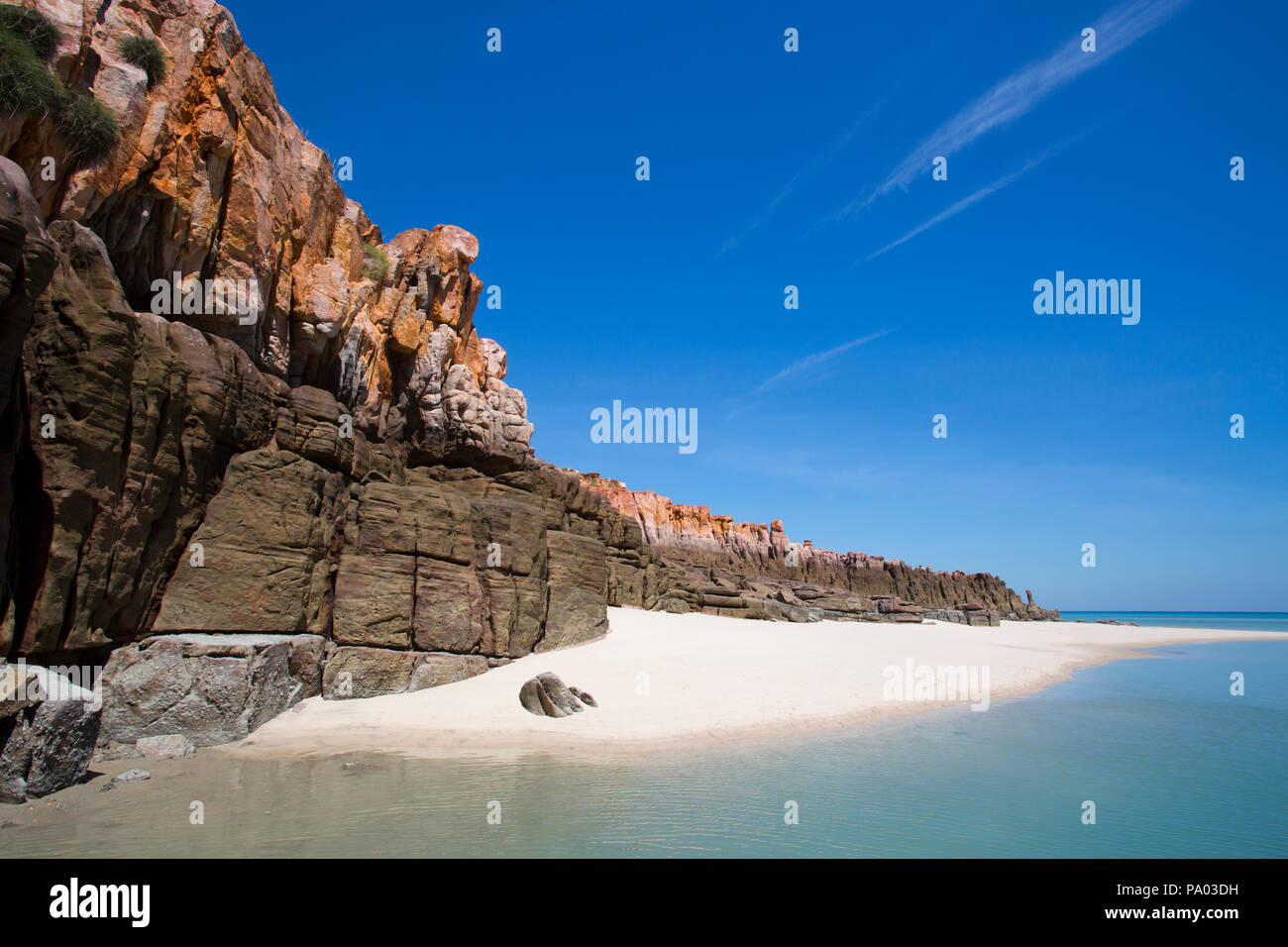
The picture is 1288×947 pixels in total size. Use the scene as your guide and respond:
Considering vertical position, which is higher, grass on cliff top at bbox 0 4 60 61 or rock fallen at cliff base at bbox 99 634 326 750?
grass on cliff top at bbox 0 4 60 61

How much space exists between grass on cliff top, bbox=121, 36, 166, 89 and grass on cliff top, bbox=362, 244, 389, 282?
6354 mm

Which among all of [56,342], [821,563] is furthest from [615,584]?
[821,563]

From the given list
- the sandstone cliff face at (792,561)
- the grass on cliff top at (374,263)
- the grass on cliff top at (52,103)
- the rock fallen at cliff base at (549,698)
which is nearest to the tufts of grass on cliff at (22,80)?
the grass on cliff top at (52,103)

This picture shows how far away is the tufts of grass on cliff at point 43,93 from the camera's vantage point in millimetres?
8984

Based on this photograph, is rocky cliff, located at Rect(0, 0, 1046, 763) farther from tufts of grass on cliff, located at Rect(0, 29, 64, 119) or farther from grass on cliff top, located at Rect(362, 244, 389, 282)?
tufts of grass on cliff, located at Rect(0, 29, 64, 119)

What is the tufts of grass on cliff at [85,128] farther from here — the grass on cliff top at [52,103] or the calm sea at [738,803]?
the calm sea at [738,803]

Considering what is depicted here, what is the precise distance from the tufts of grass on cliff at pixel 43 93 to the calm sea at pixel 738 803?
8.96 metres

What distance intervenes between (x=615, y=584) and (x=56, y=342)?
20829 mm

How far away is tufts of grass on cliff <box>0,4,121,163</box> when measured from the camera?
898 centimetres

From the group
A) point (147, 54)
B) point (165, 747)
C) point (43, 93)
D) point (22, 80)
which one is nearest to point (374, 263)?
point (147, 54)

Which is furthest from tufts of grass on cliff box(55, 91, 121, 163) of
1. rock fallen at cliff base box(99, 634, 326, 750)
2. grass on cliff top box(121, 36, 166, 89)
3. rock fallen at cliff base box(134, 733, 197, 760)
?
rock fallen at cliff base box(134, 733, 197, 760)

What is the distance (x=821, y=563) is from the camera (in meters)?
86.0

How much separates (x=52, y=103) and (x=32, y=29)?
110 centimetres
